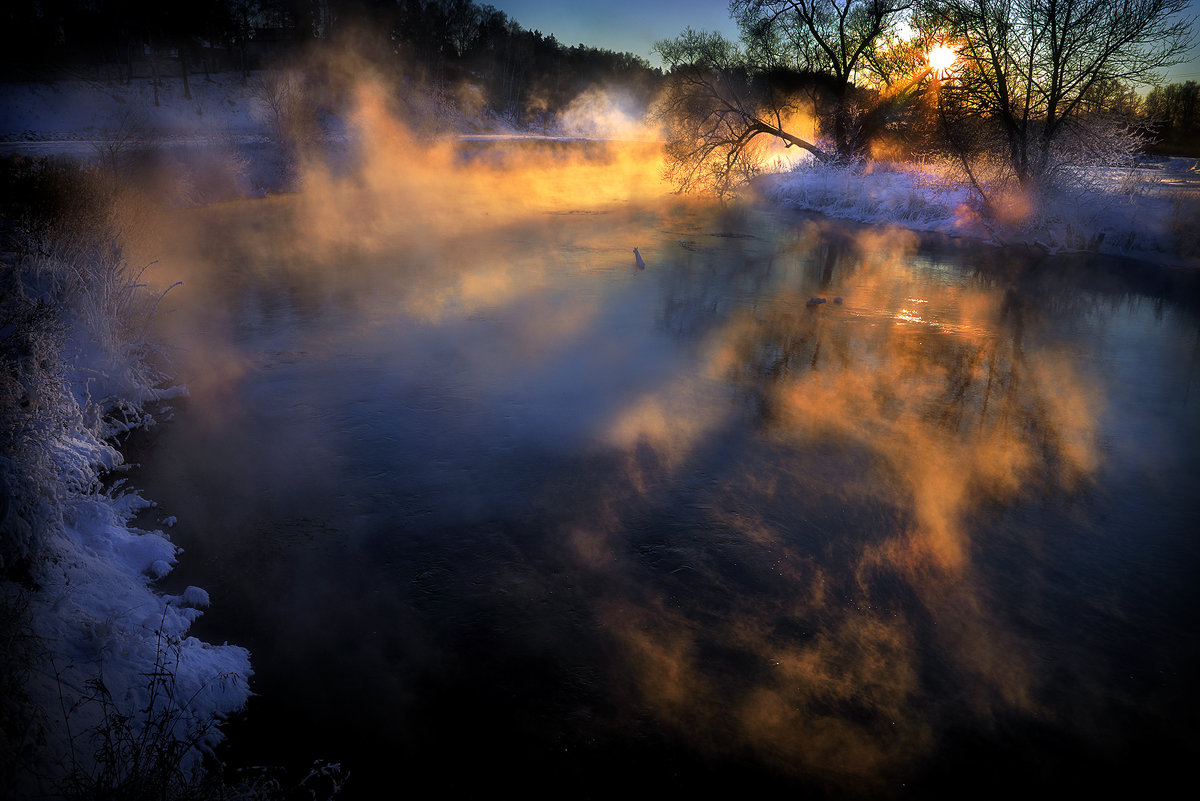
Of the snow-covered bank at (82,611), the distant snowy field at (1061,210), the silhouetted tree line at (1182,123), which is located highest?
the silhouetted tree line at (1182,123)

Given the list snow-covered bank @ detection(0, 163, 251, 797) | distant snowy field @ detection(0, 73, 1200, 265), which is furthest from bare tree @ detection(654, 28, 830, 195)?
snow-covered bank @ detection(0, 163, 251, 797)

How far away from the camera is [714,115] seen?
26453 mm

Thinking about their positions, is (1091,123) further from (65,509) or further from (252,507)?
(65,509)

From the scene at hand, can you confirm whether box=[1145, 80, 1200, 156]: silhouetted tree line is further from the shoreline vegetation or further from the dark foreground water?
the dark foreground water

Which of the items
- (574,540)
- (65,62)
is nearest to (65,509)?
(574,540)

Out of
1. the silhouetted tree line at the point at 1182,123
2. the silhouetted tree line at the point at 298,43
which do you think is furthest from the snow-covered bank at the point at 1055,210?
the silhouetted tree line at the point at 298,43

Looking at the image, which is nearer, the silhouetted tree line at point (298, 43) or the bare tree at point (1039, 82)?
the bare tree at point (1039, 82)

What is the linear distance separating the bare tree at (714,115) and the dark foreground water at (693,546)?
1604 centimetres

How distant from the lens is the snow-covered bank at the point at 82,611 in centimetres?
332

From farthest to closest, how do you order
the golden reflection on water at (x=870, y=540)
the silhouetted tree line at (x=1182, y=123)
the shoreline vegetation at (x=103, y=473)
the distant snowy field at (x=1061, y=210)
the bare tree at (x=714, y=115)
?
1. the silhouetted tree line at (x=1182, y=123)
2. the bare tree at (x=714, y=115)
3. the distant snowy field at (x=1061, y=210)
4. the golden reflection on water at (x=870, y=540)
5. the shoreline vegetation at (x=103, y=473)

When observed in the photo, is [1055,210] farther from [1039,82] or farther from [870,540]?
[870,540]

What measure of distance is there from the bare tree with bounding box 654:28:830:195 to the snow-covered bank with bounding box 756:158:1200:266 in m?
4.04

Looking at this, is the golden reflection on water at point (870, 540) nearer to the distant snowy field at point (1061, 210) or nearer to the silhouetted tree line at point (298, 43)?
the distant snowy field at point (1061, 210)

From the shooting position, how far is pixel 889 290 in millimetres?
14633
